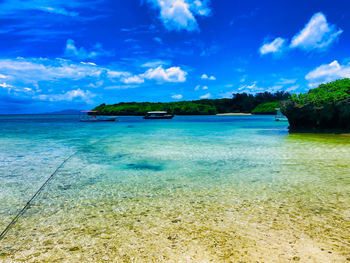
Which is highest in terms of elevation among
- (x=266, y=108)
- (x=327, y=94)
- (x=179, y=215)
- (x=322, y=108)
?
(x=266, y=108)

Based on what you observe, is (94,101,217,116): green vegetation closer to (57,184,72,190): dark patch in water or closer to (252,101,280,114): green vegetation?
(252,101,280,114): green vegetation

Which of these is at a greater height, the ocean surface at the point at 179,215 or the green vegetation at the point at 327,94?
the green vegetation at the point at 327,94

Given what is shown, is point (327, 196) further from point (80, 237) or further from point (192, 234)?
point (80, 237)

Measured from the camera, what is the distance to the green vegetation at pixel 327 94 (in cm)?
2141

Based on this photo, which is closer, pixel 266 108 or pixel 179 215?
pixel 179 215

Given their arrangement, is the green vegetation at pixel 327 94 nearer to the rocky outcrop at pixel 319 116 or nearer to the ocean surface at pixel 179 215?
the rocky outcrop at pixel 319 116

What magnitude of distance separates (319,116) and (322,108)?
2.71 ft

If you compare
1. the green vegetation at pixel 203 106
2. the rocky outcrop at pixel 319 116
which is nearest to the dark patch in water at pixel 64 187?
the rocky outcrop at pixel 319 116

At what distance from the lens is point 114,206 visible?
15.4ft

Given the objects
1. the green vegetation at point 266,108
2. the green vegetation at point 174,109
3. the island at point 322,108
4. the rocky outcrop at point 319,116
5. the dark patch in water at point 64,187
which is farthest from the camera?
the green vegetation at point 174,109

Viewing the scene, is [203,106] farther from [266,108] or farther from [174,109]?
[266,108]

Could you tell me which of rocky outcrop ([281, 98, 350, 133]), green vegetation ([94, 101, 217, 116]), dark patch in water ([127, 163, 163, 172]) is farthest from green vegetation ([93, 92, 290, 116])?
dark patch in water ([127, 163, 163, 172])

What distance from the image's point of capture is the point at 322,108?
22.1 m

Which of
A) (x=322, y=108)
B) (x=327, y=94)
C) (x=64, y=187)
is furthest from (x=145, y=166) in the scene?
(x=327, y=94)
